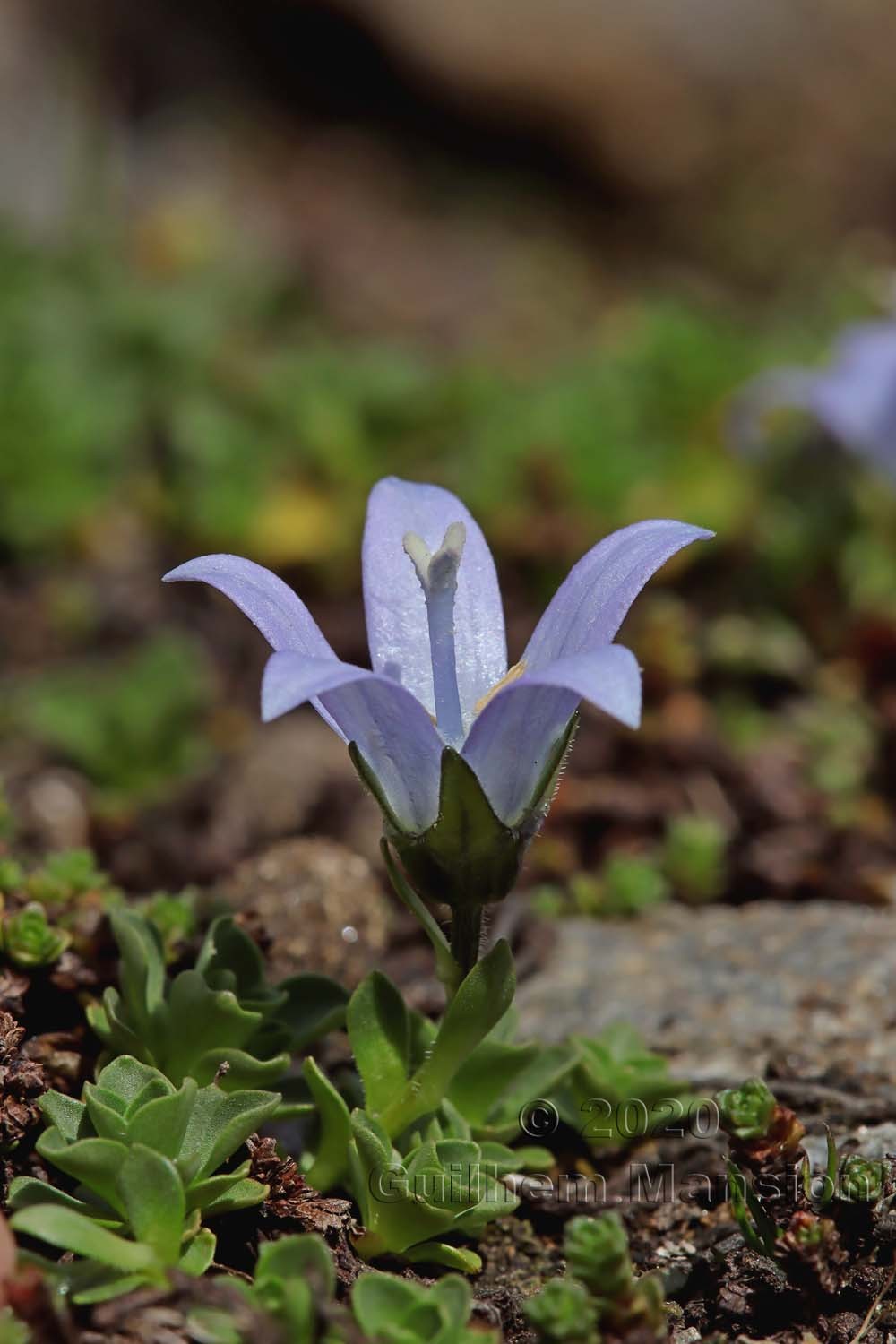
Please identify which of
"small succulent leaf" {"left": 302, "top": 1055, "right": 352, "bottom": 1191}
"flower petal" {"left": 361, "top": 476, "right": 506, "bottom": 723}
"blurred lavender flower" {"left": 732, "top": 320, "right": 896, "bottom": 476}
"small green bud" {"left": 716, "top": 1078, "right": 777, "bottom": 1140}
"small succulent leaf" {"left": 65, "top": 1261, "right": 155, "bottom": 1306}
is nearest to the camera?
"small succulent leaf" {"left": 65, "top": 1261, "right": 155, "bottom": 1306}

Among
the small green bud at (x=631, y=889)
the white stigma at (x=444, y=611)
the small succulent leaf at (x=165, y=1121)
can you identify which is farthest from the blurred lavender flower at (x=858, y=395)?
the small succulent leaf at (x=165, y=1121)

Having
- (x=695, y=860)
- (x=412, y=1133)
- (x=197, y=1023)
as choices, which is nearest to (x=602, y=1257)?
(x=412, y=1133)

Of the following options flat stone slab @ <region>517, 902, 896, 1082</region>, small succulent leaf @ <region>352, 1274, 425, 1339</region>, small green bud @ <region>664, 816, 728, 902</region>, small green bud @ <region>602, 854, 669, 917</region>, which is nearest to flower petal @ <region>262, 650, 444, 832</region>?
small succulent leaf @ <region>352, 1274, 425, 1339</region>

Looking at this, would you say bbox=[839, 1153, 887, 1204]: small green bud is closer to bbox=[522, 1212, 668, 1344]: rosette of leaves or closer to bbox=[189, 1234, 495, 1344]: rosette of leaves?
bbox=[522, 1212, 668, 1344]: rosette of leaves

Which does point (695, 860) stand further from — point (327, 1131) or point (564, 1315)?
point (564, 1315)

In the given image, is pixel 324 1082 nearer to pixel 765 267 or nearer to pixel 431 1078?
pixel 431 1078

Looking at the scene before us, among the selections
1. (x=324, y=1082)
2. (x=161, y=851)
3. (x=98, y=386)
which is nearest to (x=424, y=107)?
(x=98, y=386)
